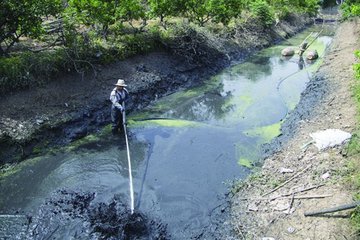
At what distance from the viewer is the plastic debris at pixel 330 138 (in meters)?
9.92

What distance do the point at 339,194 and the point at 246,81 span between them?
12.0m

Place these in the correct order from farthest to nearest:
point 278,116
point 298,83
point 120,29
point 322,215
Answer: point 298,83 < point 120,29 < point 278,116 < point 322,215

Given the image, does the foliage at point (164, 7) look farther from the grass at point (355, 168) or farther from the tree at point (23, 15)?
the grass at point (355, 168)

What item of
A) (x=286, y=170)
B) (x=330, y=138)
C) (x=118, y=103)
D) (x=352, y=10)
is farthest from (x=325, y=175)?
(x=352, y=10)

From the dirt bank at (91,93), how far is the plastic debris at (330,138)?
301 inches

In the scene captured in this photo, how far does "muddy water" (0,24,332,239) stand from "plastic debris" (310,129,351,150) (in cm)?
190

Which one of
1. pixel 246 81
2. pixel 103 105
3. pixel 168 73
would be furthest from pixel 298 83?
pixel 103 105

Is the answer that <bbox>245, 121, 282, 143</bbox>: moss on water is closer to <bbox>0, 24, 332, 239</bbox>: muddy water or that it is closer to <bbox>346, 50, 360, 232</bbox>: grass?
<bbox>0, 24, 332, 239</bbox>: muddy water

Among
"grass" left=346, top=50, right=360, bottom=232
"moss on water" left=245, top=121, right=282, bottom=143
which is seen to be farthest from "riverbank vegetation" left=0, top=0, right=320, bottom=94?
"grass" left=346, top=50, right=360, bottom=232

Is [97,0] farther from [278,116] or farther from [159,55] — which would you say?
[278,116]

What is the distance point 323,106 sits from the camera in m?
13.4

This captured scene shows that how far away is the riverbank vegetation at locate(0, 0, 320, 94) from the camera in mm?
12281

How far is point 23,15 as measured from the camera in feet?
40.2

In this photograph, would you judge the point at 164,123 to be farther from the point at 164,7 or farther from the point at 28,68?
the point at 164,7
